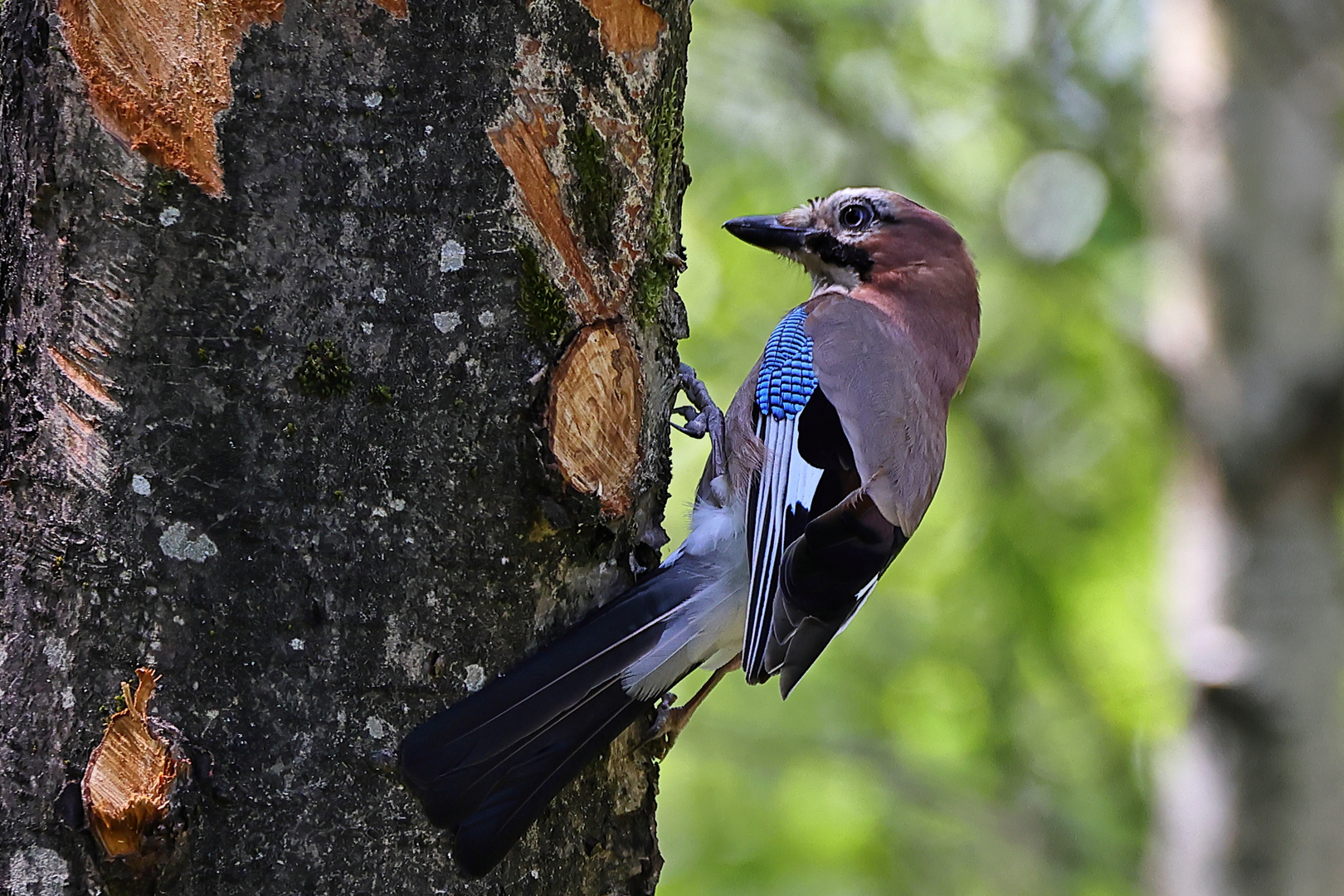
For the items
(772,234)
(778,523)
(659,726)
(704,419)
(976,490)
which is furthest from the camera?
(976,490)

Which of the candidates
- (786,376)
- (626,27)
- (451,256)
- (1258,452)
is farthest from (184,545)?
(1258,452)

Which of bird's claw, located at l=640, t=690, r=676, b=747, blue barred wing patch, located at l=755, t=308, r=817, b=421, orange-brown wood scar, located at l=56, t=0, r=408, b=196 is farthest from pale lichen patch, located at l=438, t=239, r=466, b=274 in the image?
blue barred wing patch, located at l=755, t=308, r=817, b=421

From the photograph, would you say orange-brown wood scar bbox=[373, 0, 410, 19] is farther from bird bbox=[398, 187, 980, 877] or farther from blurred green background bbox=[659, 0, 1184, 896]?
blurred green background bbox=[659, 0, 1184, 896]

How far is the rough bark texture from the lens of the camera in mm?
1558

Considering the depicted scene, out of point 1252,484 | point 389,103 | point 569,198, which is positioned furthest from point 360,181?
point 1252,484

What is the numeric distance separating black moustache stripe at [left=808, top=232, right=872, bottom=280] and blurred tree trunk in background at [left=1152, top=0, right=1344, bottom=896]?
7.33 feet

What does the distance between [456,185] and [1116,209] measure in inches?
207

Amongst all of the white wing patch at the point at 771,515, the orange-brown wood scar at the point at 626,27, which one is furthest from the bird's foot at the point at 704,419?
A: the orange-brown wood scar at the point at 626,27

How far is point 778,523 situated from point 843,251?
114cm

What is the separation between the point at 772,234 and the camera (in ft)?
11.2

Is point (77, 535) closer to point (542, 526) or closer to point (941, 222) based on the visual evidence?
point (542, 526)

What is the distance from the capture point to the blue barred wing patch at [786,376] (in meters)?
2.84

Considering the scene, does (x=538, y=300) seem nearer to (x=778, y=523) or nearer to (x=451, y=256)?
(x=451, y=256)

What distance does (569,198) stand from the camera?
1.89 metres
